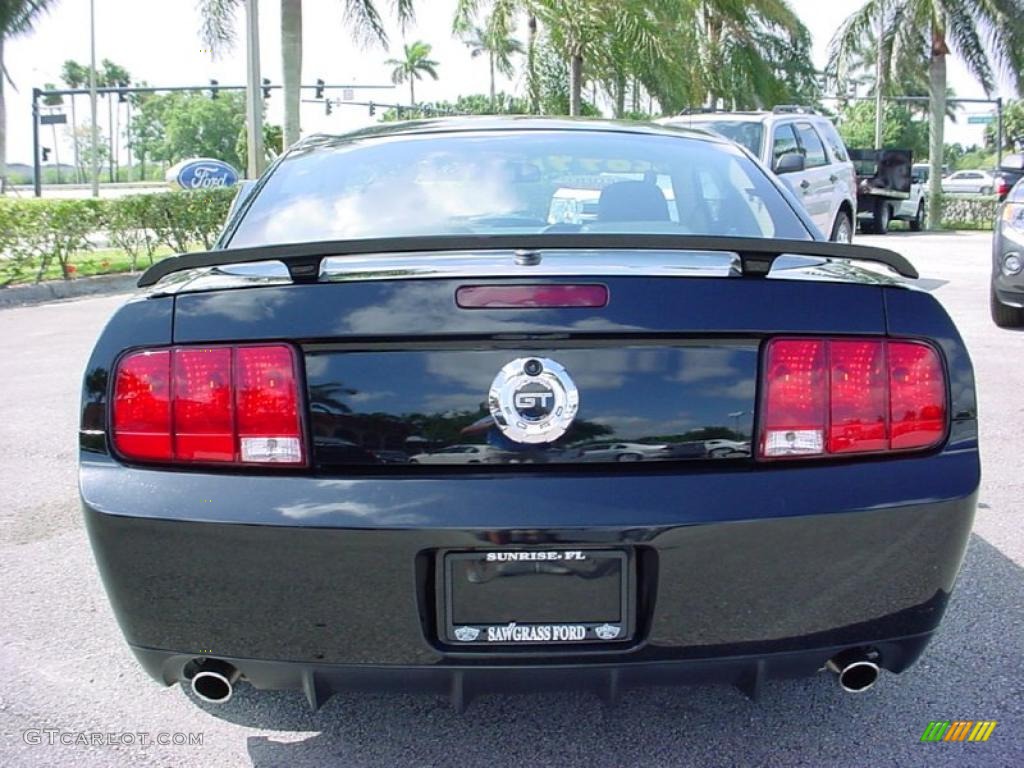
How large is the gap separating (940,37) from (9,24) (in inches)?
981

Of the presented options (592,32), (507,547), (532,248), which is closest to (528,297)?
(532,248)

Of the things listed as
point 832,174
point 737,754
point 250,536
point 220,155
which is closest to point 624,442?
point 250,536

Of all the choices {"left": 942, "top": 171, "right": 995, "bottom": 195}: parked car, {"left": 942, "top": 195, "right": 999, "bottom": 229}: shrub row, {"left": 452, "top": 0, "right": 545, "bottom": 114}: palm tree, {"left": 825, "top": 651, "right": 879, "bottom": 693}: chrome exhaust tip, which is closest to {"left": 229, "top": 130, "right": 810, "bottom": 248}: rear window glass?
{"left": 825, "top": 651, "right": 879, "bottom": 693}: chrome exhaust tip

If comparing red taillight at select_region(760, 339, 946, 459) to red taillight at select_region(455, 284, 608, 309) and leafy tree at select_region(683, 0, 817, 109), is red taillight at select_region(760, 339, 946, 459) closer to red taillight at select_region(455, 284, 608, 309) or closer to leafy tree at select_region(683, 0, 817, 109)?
red taillight at select_region(455, 284, 608, 309)

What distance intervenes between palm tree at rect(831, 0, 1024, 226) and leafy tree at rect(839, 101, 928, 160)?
2222 inches

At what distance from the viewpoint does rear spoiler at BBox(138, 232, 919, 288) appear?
2.23 m

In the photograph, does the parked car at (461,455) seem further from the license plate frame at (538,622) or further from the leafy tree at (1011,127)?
the leafy tree at (1011,127)

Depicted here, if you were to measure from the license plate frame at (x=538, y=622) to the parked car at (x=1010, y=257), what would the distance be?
810 centimetres

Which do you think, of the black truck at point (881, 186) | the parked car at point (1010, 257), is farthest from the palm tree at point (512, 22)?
the parked car at point (1010, 257)

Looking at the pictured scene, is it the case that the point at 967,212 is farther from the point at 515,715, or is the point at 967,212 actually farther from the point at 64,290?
the point at 515,715

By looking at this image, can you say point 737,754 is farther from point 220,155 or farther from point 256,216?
point 220,155

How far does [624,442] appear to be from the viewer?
214 cm

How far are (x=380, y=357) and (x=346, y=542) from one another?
1.21ft

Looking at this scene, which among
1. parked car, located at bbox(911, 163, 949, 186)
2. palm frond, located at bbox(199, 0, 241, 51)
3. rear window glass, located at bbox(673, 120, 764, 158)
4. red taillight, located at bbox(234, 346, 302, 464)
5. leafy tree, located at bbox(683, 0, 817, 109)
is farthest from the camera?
parked car, located at bbox(911, 163, 949, 186)
